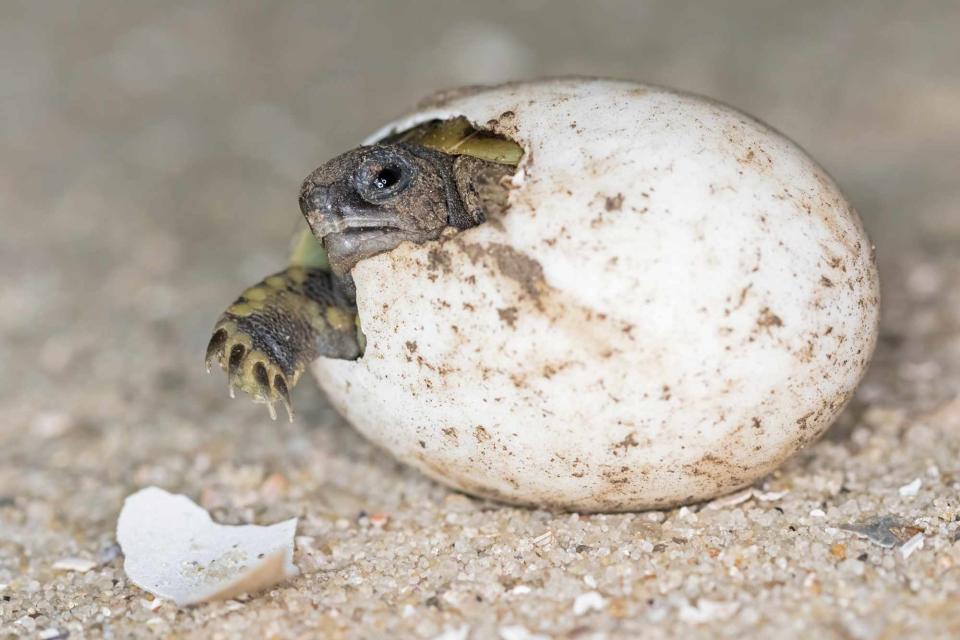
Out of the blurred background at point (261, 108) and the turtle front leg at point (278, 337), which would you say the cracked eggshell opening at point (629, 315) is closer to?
the turtle front leg at point (278, 337)

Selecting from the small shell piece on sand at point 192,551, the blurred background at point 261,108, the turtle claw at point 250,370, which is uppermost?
the blurred background at point 261,108

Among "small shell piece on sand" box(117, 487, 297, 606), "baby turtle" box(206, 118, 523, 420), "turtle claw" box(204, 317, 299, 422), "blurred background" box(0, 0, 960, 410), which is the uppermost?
"blurred background" box(0, 0, 960, 410)

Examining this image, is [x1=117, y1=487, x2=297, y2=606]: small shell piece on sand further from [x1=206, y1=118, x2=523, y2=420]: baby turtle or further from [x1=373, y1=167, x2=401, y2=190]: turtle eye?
[x1=373, y1=167, x2=401, y2=190]: turtle eye

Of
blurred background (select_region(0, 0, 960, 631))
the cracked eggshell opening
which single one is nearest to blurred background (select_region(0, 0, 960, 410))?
blurred background (select_region(0, 0, 960, 631))

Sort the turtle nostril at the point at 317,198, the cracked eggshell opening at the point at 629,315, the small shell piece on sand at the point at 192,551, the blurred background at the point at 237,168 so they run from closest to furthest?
1. the cracked eggshell opening at the point at 629,315
2. the small shell piece on sand at the point at 192,551
3. the turtle nostril at the point at 317,198
4. the blurred background at the point at 237,168

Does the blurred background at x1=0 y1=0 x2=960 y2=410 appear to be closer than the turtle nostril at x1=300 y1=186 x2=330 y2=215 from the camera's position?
No

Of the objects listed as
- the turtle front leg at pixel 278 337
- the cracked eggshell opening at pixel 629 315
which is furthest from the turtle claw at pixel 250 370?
the cracked eggshell opening at pixel 629 315

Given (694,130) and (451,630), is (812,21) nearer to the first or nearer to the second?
(694,130)

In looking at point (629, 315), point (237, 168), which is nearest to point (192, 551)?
point (629, 315)
